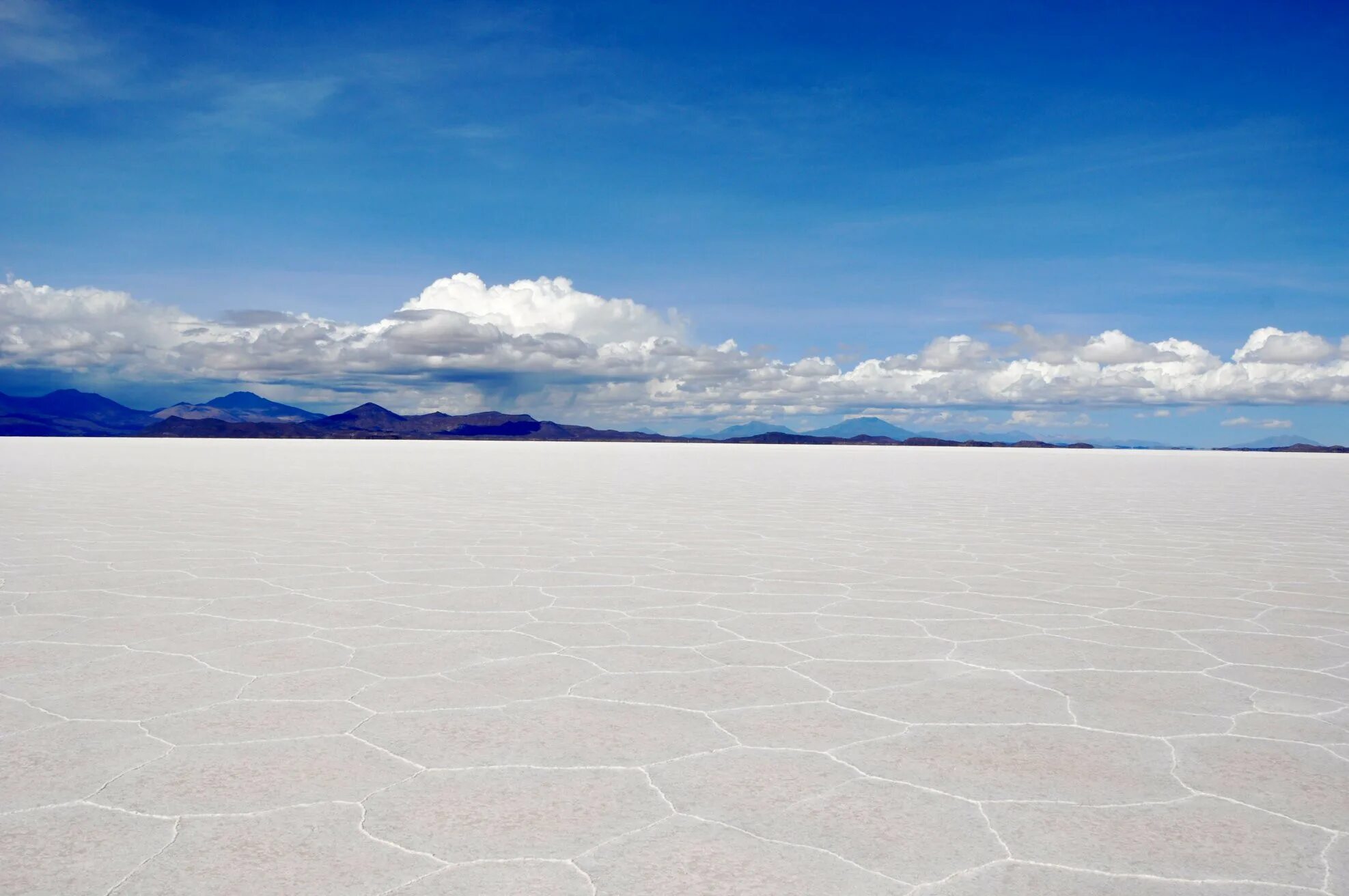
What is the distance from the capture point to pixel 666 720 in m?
2.43

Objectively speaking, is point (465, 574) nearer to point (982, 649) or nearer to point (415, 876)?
point (982, 649)

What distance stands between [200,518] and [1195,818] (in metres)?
7.36

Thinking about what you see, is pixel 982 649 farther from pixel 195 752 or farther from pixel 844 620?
pixel 195 752

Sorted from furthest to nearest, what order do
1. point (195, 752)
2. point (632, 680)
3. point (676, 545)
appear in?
1. point (676, 545)
2. point (632, 680)
3. point (195, 752)

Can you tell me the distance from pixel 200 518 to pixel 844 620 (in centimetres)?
580

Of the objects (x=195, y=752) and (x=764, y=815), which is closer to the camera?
(x=764, y=815)

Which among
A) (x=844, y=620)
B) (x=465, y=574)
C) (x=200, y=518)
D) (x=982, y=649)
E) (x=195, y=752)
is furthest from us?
(x=200, y=518)

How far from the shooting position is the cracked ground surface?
1650mm

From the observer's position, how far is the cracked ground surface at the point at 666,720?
1650mm

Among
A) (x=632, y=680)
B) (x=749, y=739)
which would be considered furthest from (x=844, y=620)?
(x=749, y=739)

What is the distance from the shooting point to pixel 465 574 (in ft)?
15.7

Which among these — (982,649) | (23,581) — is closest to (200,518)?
(23,581)

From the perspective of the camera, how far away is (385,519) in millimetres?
7648

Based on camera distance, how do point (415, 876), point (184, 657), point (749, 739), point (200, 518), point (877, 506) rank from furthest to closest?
point (877, 506) < point (200, 518) < point (184, 657) < point (749, 739) < point (415, 876)
